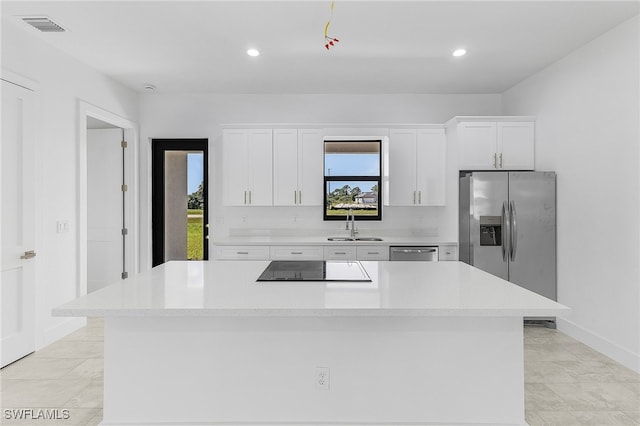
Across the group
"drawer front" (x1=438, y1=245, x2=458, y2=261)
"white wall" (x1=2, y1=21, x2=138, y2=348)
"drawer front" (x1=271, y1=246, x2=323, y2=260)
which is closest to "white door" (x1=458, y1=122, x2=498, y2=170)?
"drawer front" (x1=438, y1=245, x2=458, y2=261)

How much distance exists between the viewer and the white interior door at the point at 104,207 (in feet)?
16.3

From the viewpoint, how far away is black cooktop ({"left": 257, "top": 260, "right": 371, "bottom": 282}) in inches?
87.2

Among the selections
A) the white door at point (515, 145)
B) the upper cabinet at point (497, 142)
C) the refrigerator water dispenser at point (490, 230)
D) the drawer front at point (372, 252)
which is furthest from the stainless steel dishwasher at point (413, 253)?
the white door at point (515, 145)

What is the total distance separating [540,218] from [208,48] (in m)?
3.75

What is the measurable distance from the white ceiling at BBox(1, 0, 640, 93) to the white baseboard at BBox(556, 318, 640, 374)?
266 cm

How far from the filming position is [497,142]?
4.41 meters

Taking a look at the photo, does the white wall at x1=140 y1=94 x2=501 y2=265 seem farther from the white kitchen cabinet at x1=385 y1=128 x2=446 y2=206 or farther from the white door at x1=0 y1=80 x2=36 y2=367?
the white door at x1=0 y1=80 x2=36 y2=367

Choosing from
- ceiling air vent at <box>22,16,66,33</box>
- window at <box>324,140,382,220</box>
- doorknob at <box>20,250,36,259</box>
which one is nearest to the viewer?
ceiling air vent at <box>22,16,66,33</box>

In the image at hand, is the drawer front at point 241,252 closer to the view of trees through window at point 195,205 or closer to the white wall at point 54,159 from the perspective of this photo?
the view of trees through window at point 195,205

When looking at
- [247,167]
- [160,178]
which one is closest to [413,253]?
[247,167]

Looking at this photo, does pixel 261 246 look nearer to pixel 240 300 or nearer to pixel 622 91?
pixel 240 300

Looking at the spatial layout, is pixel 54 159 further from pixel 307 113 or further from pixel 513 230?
pixel 513 230

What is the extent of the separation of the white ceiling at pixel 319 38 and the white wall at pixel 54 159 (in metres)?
0.16

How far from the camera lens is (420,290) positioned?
1.98 meters
